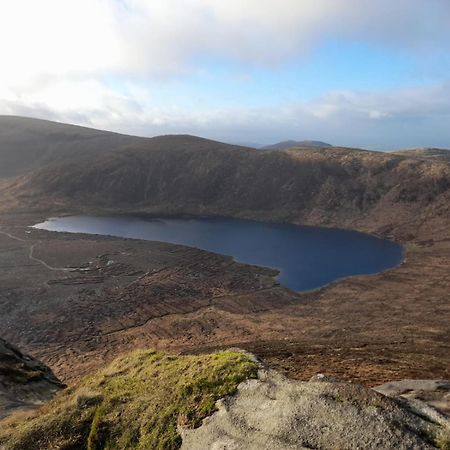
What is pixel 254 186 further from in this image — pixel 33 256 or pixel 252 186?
pixel 33 256

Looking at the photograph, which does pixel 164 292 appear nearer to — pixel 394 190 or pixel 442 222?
pixel 442 222

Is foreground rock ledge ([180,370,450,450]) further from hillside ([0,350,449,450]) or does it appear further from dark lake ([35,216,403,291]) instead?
dark lake ([35,216,403,291])

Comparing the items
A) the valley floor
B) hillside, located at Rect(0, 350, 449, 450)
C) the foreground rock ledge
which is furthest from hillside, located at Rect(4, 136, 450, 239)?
the foreground rock ledge

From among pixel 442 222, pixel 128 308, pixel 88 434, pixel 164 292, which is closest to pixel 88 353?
pixel 128 308

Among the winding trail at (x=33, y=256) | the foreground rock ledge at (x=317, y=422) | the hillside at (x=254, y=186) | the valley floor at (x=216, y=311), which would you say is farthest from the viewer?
the hillside at (x=254, y=186)

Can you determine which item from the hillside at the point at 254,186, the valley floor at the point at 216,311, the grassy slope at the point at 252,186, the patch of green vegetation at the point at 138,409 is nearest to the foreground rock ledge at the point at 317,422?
the patch of green vegetation at the point at 138,409

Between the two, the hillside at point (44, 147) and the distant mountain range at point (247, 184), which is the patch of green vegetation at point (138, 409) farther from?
the hillside at point (44, 147)

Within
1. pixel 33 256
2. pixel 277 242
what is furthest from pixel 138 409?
pixel 277 242
